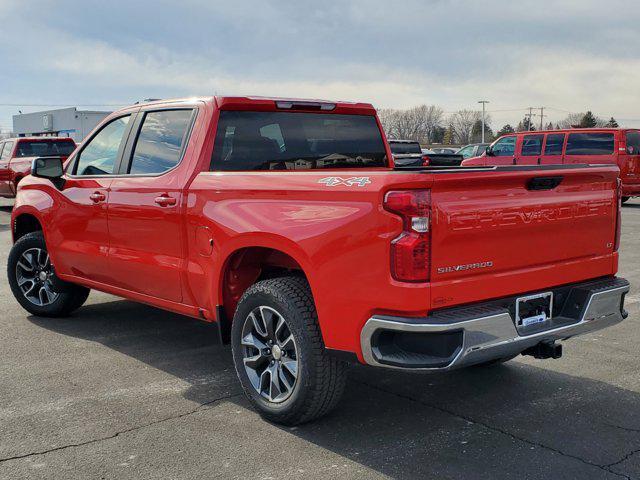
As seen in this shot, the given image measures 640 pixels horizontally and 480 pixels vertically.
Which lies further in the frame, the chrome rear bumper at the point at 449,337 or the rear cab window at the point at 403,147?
the rear cab window at the point at 403,147

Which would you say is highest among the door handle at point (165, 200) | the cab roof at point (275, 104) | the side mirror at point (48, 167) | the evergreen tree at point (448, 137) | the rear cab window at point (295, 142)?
the cab roof at point (275, 104)

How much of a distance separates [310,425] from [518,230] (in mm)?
1589

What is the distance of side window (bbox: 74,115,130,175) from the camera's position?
5.61m

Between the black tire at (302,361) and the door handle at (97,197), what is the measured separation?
1943 millimetres

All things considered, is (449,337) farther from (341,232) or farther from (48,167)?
(48,167)

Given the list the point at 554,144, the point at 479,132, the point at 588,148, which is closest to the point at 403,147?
the point at 554,144

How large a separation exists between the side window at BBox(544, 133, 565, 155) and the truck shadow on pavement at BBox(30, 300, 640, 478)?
49.6 ft

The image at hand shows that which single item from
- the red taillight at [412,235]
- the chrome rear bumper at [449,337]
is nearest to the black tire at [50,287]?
the chrome rear bumper at [449,337]

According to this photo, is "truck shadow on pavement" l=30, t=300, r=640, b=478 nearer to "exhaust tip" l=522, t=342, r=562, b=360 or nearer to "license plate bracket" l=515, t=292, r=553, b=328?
"exhaust tip" l=522, t=342, r=562, b=360

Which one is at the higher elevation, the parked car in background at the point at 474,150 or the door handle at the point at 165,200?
the door handle at the point at 165,200

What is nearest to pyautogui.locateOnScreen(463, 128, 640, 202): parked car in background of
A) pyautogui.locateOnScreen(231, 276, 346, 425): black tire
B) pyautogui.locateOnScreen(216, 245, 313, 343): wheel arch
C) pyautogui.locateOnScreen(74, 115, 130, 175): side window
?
pyautogui.locateOnScreen(74, 115, 130, 175): side window

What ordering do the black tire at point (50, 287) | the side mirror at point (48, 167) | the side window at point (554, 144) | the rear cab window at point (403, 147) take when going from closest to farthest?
the side mirror at point (48, 167), the black tire at point (50, 287), the side window at point (554, 144), the rear cab window at point (403, 147)

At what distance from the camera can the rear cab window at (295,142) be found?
4852mm

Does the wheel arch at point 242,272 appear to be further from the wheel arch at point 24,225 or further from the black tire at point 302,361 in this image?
the wheel arch at point 24,225
